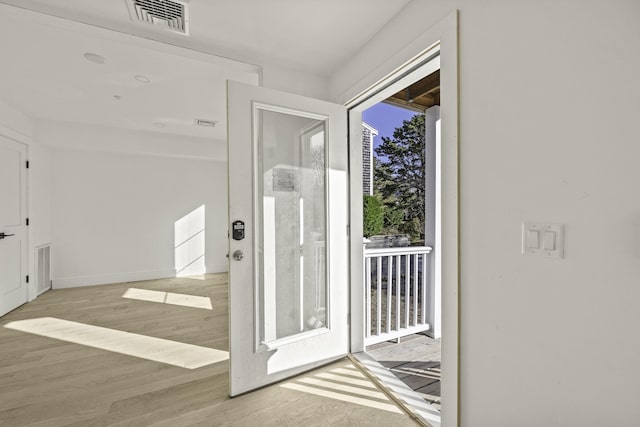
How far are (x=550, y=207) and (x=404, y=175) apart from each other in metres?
3.43

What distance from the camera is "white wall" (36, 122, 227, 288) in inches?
184

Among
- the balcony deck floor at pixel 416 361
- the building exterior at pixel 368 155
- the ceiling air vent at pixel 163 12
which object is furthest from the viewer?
the building exterior at pixel 368 155

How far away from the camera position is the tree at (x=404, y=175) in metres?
4.31

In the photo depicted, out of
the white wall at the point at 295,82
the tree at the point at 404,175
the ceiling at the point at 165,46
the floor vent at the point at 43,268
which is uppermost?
the ceiling at the point at 165,46

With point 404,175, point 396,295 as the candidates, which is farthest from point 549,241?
point 404,175

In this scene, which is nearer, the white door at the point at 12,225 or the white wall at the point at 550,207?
the white wall at the point at 550,207

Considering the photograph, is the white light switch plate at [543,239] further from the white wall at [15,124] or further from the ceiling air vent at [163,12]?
the white wall at [15,124]

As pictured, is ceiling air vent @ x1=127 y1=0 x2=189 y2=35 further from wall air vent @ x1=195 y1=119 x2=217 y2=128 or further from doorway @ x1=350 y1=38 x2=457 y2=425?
wall air vent @ x1=195 y1=119 x2=217 y2=128

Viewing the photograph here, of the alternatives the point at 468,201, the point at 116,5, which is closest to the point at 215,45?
the point at 116,5

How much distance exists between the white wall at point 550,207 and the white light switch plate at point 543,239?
2cm

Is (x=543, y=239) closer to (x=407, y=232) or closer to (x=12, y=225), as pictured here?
(x=407, y=232)

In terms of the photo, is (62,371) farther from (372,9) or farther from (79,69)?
(372,9)

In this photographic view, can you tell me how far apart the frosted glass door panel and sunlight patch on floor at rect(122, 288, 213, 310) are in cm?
202

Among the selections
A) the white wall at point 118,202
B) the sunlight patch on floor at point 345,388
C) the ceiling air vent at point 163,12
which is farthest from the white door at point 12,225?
the sunlight patch on floor at point 345,388
